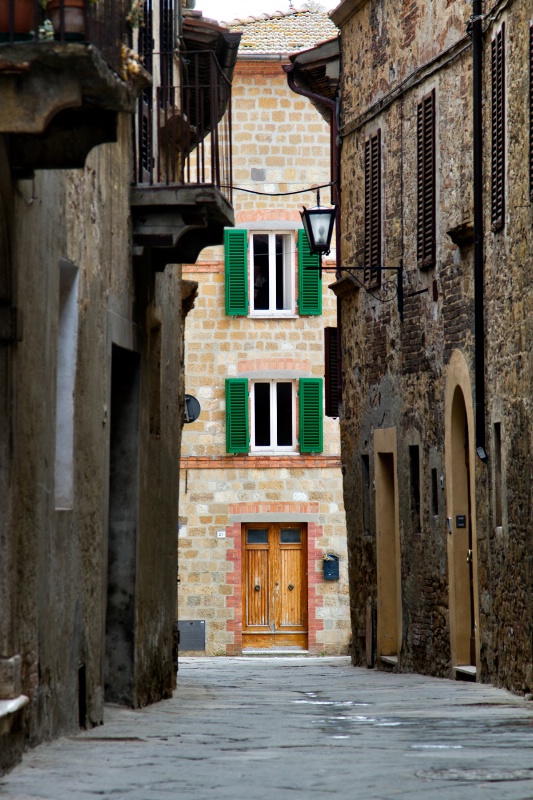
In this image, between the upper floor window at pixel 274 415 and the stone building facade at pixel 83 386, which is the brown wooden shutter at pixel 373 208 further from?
the upper floor window at pixel 274 415

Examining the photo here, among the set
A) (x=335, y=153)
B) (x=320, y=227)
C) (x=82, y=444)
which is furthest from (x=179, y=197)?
(x=335, y=153)

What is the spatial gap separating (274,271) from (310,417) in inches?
117

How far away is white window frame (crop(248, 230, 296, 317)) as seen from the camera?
29.7 m

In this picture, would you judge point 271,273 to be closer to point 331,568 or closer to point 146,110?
point 331,568

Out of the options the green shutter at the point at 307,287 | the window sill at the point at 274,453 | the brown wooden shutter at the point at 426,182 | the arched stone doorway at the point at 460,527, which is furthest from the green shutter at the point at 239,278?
the arched stone doorway at the point at 460,527

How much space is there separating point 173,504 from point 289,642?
48.3 ft

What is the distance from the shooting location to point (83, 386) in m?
10.2

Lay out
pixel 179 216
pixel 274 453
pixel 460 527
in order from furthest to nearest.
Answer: pixel 274 453
pixel 460 527
pixel 179 216

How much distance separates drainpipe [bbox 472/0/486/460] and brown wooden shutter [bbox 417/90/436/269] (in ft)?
6.44

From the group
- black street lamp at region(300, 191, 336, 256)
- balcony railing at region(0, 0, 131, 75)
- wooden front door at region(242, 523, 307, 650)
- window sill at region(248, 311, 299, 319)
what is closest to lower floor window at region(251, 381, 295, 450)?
window sill at region(248, 311, 299, 319)

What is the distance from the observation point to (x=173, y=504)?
49.8 ft

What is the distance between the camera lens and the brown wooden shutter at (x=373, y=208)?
64.7ft

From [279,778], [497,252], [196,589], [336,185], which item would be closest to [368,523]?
[336,185]

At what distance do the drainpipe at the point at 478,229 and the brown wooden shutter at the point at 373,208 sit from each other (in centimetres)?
430
